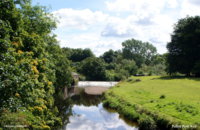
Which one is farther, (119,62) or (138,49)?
(138,49)

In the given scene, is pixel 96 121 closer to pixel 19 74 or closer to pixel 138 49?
pixel 19 74

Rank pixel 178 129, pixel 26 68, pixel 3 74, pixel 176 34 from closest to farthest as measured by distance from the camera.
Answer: pixel 3 74, pixel 26 68, pixel 178 129, pixel 176 34

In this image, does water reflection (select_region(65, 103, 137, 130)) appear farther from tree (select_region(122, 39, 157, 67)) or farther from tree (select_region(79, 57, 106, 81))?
tree (select_region(122, 39, 157, 67))

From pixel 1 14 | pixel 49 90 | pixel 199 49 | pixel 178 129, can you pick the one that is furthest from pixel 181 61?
pixel 1 14

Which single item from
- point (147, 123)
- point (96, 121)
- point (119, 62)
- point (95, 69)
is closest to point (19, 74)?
point (147, 123)

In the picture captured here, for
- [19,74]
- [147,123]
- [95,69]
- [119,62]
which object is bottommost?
[147,123]

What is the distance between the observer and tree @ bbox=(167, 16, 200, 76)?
152ft

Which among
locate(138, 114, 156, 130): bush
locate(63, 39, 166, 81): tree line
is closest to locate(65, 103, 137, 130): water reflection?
locate(138, 114, 156, 130): bush

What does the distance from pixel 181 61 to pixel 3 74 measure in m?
45.7

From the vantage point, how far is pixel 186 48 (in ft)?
155

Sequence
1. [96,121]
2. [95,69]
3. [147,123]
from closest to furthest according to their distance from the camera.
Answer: [147,123] → [96,121] → [95,69]

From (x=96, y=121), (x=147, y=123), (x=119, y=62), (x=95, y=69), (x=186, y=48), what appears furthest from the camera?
(x=119, y=62)

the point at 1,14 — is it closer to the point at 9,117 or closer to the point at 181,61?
the point at 9,117

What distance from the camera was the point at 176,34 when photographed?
50.8m
